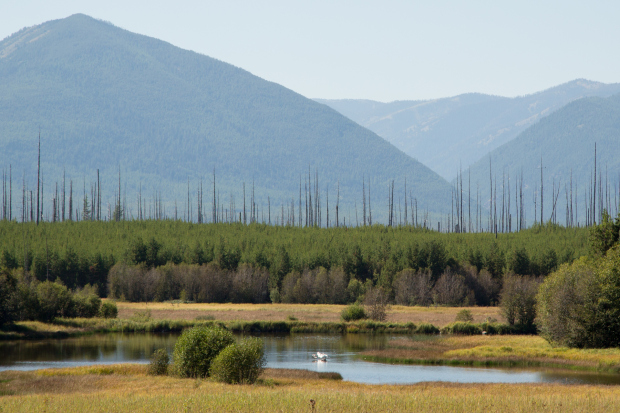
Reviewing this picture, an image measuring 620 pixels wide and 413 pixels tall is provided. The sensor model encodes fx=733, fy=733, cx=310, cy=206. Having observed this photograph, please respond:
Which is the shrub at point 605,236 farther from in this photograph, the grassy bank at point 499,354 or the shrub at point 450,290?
the shrub at point 450,290

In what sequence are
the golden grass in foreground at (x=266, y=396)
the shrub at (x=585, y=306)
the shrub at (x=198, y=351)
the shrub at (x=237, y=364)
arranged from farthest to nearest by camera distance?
the shrub at (x=585, y=306) < the shrub at (x=198, y=351) < the shrub at (x=237, y=364) < the golden grass in foreground at (x=266, y=396)

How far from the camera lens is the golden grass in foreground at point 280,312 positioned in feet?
272

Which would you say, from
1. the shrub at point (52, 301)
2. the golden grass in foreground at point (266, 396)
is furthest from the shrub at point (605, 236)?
the shrub at point (52, 301)

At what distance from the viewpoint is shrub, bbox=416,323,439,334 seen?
2987 inches

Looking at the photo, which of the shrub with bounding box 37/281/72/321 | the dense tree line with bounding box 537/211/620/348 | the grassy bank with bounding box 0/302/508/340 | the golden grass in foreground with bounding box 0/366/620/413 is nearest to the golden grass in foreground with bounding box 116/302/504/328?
the grassy bank with bounding box 0/302/508/340

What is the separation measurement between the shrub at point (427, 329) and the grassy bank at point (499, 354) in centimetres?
1072

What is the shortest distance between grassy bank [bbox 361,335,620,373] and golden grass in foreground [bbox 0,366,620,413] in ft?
39.6

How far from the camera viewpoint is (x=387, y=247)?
403ft

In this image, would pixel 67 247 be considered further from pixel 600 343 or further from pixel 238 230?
pixel 600 343

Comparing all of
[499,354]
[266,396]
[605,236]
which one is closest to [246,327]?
[499,354]

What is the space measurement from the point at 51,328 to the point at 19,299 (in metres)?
4.19

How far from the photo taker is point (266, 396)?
30.4 metres

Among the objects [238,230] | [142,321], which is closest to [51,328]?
[142,321]

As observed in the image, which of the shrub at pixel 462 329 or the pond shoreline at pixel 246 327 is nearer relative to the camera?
the pond shoreline at pixel 246 327
